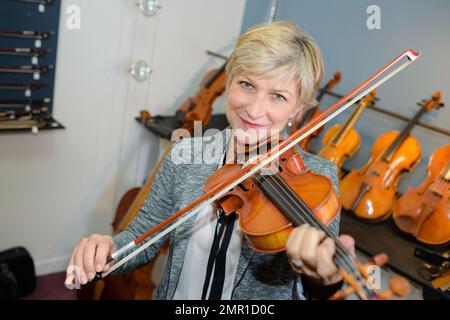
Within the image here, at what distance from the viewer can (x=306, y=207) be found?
0.80 m

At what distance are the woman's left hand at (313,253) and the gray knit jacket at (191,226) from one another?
322mm

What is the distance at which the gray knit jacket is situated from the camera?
988mm

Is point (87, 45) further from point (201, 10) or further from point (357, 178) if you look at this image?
point (357, 178)

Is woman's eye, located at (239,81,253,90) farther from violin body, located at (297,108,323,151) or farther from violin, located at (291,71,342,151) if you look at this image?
violin body, located at (297,108,323,151)

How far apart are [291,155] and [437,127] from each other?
63cm

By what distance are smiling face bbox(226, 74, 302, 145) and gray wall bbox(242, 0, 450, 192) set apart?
49 cm

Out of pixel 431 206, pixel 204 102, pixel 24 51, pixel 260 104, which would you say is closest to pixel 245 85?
pixel 260 104

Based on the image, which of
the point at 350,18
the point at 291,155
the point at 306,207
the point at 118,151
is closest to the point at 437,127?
the point at 350,18

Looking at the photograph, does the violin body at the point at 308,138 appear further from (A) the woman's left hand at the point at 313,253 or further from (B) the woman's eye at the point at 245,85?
(A) the woman's left hand at the point at 313,253

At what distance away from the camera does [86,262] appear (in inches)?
32.5

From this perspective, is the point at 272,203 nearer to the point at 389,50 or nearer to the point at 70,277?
the point at 70,277

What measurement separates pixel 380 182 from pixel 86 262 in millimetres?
1038

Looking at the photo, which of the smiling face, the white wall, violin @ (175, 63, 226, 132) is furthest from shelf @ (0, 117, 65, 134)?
the smiling face

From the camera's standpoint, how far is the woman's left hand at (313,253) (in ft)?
2.03
